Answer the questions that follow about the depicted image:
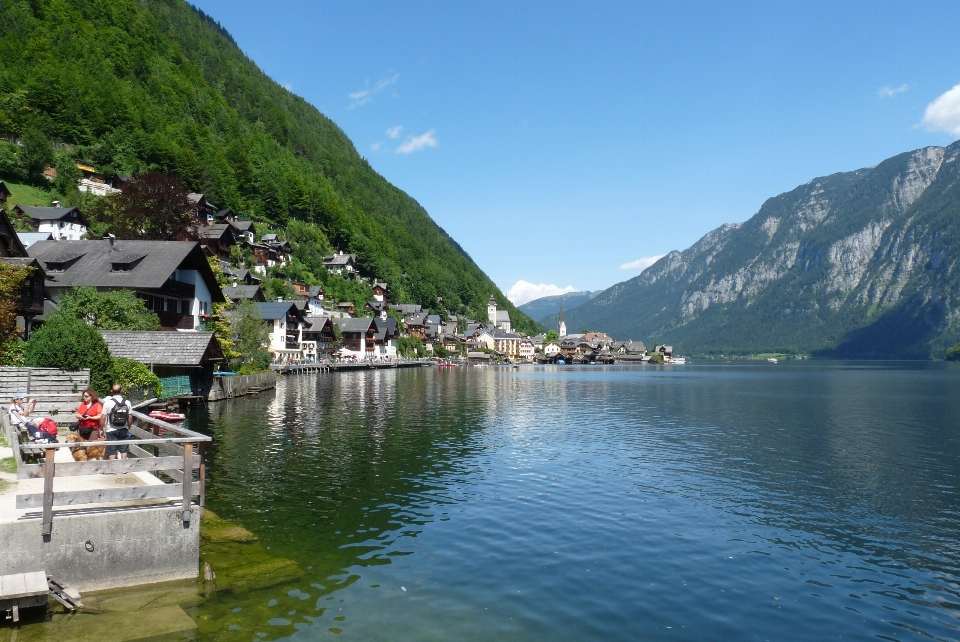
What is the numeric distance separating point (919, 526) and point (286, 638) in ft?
68.0

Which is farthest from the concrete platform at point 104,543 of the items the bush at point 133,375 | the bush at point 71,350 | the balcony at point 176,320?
the balcony at point 176,320

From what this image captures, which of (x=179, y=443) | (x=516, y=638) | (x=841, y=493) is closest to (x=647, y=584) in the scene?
(x=516, y=638)

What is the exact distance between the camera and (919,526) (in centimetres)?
2142

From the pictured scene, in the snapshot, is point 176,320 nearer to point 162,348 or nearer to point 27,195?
point 162,348

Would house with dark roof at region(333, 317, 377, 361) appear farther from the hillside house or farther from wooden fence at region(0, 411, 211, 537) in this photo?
wooden fence at region(0, 411, 211, 537)

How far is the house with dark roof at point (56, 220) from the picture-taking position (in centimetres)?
9138

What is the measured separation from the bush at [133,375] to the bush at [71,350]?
1.35m

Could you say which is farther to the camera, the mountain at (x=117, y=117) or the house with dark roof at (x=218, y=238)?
the mountain at (x=117, y=117)

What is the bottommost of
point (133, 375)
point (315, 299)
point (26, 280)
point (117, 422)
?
Result: point (117, 422)

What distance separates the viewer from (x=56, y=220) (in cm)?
9194

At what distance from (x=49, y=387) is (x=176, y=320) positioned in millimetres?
30983

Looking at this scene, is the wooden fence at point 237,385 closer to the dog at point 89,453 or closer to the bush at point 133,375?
the bush at point 133,375

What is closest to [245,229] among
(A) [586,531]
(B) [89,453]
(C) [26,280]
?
(C) [26,280]

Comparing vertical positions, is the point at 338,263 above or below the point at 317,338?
above
